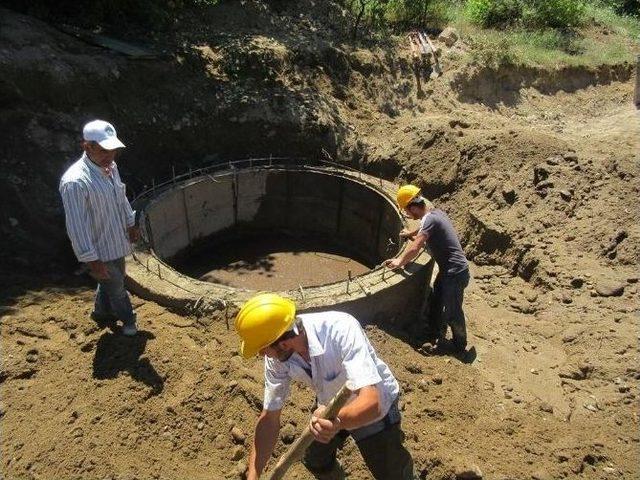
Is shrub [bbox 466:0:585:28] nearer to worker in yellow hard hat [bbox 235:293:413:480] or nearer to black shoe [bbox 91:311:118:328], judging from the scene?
black shoe [bbox 91:311:118:328]

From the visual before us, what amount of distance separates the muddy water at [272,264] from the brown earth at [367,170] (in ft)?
5.09

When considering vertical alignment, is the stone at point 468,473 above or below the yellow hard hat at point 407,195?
below

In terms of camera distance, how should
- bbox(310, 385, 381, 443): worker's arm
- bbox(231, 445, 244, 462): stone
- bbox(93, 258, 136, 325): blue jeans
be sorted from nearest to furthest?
bbox(310, 385, 381, 443): worker's arm, bbox(231, 445, 244, 462): stone, bbox(93, 258, 136, 325): blue jeans

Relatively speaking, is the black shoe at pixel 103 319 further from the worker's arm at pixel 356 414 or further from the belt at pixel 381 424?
the worker's arm at pixel 356 414

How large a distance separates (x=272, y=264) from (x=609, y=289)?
15.5 ft

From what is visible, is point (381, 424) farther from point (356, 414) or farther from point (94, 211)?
point (94, 211)

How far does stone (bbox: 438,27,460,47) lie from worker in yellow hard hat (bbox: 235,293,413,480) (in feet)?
29.5

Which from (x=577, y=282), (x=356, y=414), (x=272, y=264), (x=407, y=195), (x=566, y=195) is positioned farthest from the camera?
(x=272, y=264)

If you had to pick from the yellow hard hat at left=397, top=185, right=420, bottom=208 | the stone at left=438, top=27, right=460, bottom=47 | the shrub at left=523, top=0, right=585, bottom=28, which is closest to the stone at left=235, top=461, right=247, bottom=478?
the yellow hard hat at left=397, top=185, right=420, bottom=208

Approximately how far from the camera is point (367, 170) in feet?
27.6

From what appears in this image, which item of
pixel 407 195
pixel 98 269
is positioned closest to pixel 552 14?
pixel 407 195

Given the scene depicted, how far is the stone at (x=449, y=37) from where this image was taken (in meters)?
10.4

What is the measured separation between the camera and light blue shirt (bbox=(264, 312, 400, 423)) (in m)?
2.62

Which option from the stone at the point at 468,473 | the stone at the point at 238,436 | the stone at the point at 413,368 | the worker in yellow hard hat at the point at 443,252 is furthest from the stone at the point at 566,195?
the stone at the point at 238,436
